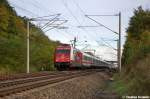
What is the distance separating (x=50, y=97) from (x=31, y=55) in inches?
1398

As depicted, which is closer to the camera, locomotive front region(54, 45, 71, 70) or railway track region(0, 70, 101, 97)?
railway track region(0, 70, 101, 97)

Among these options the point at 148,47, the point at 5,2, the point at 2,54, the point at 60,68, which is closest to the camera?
the point at 148,47

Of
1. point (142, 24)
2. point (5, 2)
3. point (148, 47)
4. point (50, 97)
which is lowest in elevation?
point (50, 97)

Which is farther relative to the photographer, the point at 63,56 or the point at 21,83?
the point at 63,56

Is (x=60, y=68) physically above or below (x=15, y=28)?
below

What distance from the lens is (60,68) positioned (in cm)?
5769

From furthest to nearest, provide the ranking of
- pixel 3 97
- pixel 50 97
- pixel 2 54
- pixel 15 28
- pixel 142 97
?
pixel 15 28 → pixel 2 54 → pixel 50 97 → pixel 3 97 → pixel 142 97

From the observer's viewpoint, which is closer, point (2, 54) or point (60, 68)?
point (2, 54)

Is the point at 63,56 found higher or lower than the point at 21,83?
higher

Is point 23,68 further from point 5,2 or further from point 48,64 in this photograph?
point 5,2

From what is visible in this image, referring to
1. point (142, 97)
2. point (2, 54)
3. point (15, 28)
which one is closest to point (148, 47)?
point (142, 97)

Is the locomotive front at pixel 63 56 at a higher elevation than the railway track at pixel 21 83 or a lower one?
higher

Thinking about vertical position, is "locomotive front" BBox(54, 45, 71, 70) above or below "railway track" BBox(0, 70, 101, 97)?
above

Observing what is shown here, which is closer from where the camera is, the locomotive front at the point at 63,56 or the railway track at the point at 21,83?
the railway track at the point at 21,83
